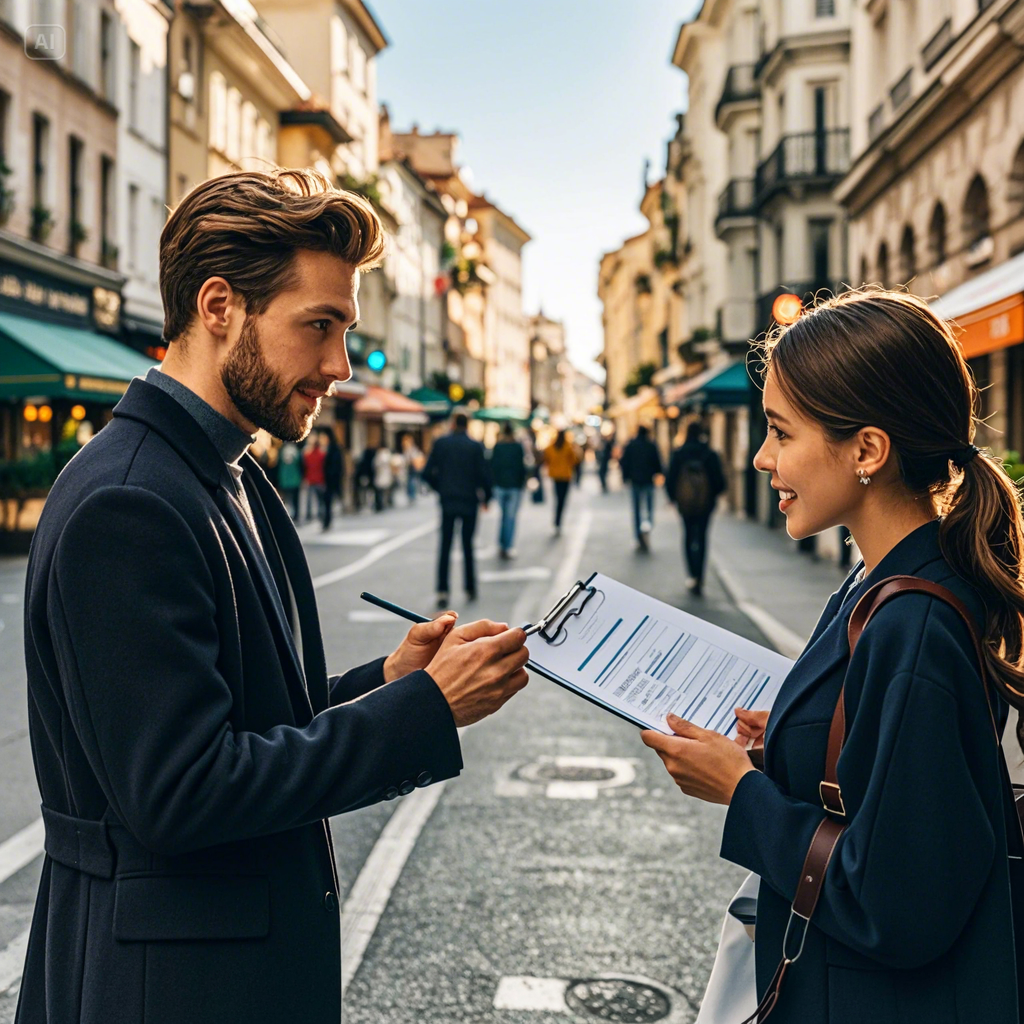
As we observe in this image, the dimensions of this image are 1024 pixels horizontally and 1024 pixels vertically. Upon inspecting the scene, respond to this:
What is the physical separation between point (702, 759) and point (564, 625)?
0.39 metres

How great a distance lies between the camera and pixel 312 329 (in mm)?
2104

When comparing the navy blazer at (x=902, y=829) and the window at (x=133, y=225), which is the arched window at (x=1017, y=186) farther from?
the window at (x=133, y=225)

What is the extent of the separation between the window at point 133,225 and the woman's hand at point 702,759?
2792 centimetres

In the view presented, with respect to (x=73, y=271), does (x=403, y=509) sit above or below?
below

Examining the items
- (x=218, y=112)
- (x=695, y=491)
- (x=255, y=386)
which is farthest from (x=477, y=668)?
(x=218, y=112)

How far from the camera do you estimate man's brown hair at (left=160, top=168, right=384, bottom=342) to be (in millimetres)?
1989

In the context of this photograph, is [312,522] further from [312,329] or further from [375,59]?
[375,59]

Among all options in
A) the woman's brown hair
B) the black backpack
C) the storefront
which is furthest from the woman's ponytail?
the black backpack

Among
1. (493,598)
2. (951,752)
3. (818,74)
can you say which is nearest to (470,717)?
(951,752)

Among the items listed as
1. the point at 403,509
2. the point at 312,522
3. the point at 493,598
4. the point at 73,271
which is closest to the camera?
the point at 493,598

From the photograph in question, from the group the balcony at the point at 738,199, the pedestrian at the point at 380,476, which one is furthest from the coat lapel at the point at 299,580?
the balcony at the point at 738,199

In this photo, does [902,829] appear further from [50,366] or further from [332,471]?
[332,471]

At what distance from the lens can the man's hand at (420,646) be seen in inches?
92.0

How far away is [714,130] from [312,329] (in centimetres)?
5124
